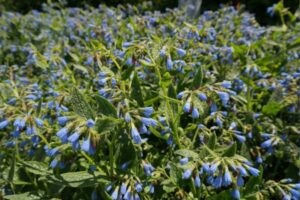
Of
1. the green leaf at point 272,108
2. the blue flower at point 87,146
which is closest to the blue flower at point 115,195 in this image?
the blue flower at point 87,146

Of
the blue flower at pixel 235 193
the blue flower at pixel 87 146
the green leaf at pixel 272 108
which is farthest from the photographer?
the green leaf at pixel 272 108

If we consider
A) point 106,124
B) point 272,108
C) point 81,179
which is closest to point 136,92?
point 106,124

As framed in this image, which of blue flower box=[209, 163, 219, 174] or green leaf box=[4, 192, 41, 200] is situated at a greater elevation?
blue flower box=[209, 163, 219, 174]

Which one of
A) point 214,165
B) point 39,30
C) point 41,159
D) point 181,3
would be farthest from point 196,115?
point 39,30

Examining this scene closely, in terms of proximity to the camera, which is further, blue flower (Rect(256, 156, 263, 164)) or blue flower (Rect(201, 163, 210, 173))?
blue flower (Rect(256, 156, 263, 164))

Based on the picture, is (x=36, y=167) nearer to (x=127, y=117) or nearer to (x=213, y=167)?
(x=127, y=117)

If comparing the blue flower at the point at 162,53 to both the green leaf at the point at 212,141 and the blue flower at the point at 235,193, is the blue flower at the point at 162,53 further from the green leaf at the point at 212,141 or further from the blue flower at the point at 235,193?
the blue flower at the point at 235,193

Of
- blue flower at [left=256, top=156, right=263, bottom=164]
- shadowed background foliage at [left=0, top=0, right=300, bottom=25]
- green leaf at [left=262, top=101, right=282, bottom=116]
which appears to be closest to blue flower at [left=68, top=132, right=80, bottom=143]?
blue flower at [left=256, top=156, right=263, bottom=164]

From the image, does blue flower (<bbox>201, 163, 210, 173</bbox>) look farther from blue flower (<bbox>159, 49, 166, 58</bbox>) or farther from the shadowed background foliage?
the shadowed background foliage
